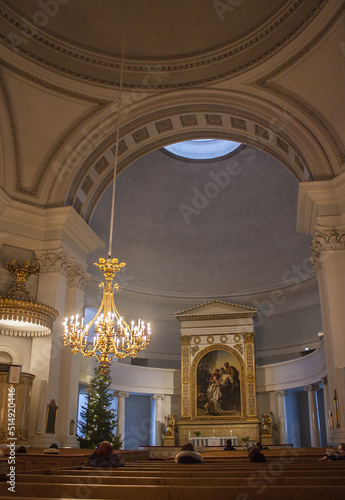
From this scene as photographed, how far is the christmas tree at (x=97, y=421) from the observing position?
38.1 ft

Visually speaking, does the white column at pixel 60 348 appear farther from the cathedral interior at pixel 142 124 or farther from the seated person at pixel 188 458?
the seated person at pixel 188 458

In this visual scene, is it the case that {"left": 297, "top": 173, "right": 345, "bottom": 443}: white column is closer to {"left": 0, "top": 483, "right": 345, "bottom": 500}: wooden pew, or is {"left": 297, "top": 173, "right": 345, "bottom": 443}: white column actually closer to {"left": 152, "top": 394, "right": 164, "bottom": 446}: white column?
{"left": 0, "top": 483, "right": 345, "bottom": 500}: wooden pew

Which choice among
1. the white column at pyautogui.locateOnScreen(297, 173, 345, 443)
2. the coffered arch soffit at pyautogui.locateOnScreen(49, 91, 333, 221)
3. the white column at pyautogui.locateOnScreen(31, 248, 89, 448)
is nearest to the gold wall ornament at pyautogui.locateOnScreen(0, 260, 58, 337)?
the white column at pyautogui.locateOnScreen(31, 248, 89, 448)

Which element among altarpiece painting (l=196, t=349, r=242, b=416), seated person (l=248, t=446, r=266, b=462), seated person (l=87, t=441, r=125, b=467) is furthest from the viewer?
altarpiece painting (l=196, t=349, r=242, b=416)

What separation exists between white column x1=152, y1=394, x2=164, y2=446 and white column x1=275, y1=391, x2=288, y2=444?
13.8 feet

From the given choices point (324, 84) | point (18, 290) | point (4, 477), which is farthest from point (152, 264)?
point (4, 477)

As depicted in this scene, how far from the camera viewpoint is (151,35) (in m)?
11.0

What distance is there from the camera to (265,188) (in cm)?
1794

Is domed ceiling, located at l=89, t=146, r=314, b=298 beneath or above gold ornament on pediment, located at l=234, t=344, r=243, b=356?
above

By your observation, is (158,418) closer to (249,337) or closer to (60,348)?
(249,337)

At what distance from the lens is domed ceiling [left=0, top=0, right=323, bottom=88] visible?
33.0ft

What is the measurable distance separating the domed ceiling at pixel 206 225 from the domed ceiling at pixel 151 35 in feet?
20.8

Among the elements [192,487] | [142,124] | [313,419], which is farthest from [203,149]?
[192,487]

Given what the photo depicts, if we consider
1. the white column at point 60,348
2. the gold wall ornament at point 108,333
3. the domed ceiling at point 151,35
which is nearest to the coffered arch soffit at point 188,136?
the domed ceiling at point 151,35
